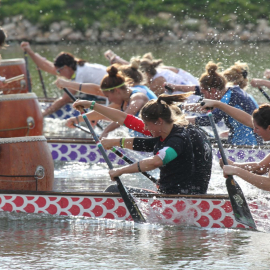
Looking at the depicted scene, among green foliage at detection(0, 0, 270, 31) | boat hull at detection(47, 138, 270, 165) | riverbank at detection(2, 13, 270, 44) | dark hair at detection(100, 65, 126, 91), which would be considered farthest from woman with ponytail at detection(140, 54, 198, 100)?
green foliage at detection(0, 0, 270, 31)

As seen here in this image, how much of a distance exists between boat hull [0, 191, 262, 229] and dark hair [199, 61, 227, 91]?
2.06 m

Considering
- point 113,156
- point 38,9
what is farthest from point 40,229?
point 38,9

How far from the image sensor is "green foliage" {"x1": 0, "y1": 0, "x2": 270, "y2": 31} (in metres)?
24.7

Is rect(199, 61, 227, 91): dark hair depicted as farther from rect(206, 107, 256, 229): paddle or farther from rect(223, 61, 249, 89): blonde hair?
rect(206, 107, 256, 229): paddle

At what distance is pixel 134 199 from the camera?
5.36m

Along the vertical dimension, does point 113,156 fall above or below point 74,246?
above

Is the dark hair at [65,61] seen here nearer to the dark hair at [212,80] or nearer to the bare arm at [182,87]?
the bare arm at [182,87]

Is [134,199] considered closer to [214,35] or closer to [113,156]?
[113,156]

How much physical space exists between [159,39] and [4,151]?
18817 millimetres

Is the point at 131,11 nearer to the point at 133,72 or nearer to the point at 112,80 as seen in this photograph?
the point at 133,72

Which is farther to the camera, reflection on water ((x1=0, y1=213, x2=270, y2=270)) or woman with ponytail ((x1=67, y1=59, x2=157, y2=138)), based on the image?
woman with ponytail ((x1=67, y1=59, x2=157, y2=138))

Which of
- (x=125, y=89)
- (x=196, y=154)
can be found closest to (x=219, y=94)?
(x=125, y=89)

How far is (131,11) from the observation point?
2628cm

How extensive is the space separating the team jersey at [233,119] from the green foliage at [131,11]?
57.5 ft
